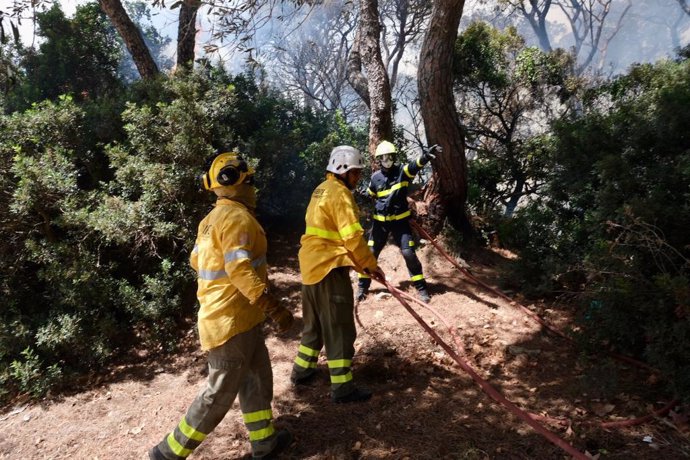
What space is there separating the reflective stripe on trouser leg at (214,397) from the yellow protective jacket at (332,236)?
3.18ft

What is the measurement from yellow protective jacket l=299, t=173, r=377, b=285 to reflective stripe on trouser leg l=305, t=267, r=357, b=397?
12 centimetres

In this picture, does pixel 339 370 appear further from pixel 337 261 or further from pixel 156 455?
pixel 156 455

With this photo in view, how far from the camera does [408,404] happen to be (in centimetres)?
353

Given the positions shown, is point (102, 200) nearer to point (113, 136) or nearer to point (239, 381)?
point (113, 136)

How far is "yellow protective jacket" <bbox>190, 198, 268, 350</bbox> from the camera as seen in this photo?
271cm

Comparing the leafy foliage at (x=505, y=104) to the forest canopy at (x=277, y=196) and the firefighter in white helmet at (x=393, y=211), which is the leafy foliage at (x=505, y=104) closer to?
the forest canopy at (x=277, y=196)

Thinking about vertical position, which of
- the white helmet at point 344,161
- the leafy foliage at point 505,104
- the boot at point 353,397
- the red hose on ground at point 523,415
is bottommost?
the boot at point 353,397

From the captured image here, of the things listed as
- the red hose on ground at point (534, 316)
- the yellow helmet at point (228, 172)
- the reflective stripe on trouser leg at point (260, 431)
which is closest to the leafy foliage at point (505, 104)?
the red hose on ground at point (534, 316)

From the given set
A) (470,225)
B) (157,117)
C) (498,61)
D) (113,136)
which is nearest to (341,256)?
(470,225)

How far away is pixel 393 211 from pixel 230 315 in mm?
3132

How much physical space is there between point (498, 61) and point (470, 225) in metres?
4.26

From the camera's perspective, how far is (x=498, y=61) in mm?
9141

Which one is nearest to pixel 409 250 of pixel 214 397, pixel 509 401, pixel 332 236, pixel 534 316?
pixel 534 316

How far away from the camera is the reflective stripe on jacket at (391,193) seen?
5.42m
